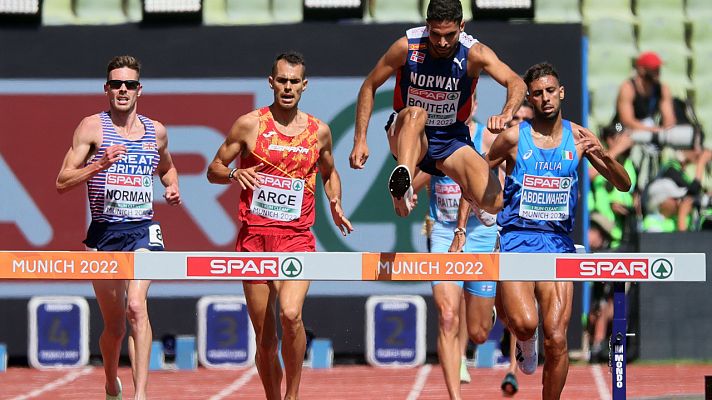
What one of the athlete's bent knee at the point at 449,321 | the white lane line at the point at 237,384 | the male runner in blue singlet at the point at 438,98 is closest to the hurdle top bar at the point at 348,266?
the male runner in blue singlet at the point at 438,98

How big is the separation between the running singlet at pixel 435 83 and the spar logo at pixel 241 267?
130cm

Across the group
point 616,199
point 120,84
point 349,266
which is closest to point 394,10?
point 616,199

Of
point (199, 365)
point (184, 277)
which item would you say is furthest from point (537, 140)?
point (199, 365)

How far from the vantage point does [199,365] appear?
44.5ft

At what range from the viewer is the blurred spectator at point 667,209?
46.2 ft

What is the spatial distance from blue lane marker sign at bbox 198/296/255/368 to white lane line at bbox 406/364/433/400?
1417 millimetres

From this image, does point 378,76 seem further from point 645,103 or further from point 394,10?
point 645,103

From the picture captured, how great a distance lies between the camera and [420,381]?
12.7m

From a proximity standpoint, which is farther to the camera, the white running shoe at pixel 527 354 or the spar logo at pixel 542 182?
the white running shoe at pixel 527 354

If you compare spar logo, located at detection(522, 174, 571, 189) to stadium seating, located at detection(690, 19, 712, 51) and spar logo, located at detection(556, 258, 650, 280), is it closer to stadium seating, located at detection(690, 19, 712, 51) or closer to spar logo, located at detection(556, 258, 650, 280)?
spar logo, located at detection(556, 258, 650, 280)

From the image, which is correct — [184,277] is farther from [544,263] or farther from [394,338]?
[394,338]

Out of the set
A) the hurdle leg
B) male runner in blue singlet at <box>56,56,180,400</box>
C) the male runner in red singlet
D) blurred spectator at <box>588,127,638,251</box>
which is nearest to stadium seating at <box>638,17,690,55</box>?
blurred spectator at <box>588,127,638,251</box>

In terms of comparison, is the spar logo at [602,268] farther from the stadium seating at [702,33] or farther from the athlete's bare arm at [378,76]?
the stadium seating at [702,33]

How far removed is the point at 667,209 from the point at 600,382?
7.34ft
